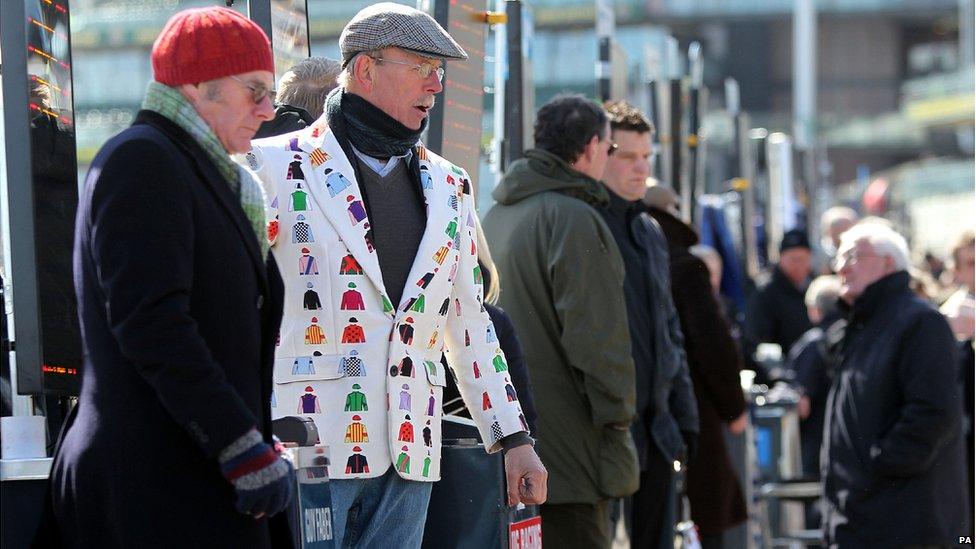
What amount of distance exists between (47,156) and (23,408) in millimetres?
569

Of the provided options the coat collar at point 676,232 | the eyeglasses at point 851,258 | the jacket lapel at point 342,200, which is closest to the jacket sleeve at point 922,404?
the eyeglasses at point 851,258

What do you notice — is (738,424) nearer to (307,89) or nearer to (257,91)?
(307,89)

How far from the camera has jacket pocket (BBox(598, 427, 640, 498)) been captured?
233 inches

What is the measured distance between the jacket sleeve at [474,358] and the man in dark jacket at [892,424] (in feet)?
10.1

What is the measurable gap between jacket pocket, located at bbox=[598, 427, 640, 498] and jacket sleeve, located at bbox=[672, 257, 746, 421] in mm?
1783

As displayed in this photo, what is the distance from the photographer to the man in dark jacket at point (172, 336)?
3.09 meters

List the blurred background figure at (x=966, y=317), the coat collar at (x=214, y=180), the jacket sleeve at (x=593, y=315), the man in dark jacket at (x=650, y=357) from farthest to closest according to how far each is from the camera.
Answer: the blurred background figure at (x=966, y=317) → the man in dark jacket at (x=650, y=357) → the jacket sleeve at (x=593, y=315) → the coat collar at (x=214, y=180)

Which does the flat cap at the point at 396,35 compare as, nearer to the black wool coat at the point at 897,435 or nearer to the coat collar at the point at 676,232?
the black wool coat at the point at 897,435

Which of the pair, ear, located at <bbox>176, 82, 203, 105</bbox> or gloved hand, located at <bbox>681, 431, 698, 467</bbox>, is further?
gloved hand, located at <bbox>681, 431, 698, 467</bbox>

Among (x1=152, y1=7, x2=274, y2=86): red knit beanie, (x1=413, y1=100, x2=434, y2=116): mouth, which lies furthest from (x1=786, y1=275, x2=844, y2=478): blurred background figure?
(x1=152, y1=7, x2=274, y2=86): red knit beanie

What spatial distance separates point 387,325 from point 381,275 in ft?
0.39

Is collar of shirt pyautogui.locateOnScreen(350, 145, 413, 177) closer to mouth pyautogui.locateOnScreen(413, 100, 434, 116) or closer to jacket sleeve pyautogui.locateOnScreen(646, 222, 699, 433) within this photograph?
mouth pyautogui.locateOnScreen(413, 100, 434, 116)

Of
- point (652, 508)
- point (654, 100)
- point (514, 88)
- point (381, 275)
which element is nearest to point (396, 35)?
point (381, 275)

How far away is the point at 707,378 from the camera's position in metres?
7.84
